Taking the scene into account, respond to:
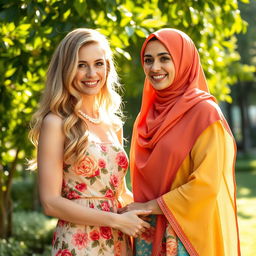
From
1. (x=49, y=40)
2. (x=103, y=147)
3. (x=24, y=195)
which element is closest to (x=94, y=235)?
(x=103, y=147)

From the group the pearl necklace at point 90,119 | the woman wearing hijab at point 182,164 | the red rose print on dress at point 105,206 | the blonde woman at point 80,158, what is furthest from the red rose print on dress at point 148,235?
the pearl necklace at point 90,119

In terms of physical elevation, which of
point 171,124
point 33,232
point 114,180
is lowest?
point 33,232

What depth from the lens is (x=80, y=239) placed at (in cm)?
305

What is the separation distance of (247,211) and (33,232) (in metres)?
5.96

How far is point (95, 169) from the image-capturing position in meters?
3.08

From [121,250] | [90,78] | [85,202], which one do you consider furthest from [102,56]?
[121,250]

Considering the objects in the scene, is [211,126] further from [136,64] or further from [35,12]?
[136,64]

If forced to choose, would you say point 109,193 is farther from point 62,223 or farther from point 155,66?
point 155,66

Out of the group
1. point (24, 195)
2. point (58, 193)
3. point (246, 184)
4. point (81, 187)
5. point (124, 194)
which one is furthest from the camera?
point (246, 184)

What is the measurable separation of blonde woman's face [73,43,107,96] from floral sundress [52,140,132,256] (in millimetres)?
340

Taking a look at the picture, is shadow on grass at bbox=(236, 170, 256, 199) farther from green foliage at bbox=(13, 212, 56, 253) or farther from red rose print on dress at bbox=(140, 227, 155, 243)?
red rose print on dress at bbox=(140, 227, 155, 243)

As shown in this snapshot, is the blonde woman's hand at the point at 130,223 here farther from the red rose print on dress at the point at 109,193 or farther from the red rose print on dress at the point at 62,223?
the red rose print on dress at the point at 62,223

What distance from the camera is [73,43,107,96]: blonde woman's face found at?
305cm

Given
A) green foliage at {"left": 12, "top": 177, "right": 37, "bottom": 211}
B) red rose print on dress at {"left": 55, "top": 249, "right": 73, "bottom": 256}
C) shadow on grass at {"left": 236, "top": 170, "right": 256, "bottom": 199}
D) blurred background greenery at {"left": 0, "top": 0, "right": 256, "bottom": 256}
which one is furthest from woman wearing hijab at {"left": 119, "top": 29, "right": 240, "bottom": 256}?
shadow on grass at {"left": 236, "top": 170, "right": 256, "bottom": 199}
